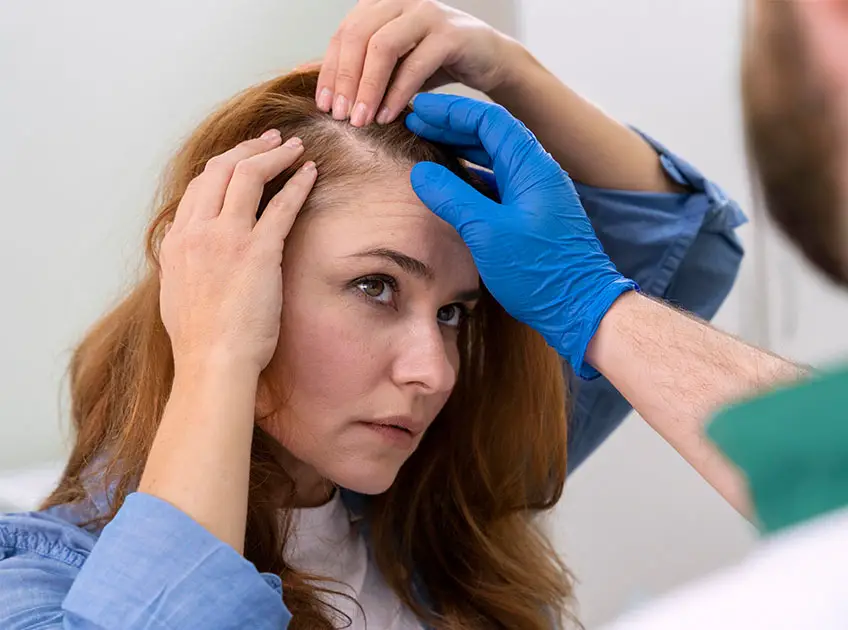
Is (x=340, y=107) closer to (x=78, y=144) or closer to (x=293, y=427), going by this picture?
(x=293, y=427)

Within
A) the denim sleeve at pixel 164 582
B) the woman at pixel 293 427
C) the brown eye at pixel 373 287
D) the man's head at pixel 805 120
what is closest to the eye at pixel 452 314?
the woman at pixel 293 427

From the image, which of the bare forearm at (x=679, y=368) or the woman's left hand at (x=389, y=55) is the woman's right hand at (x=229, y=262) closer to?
the woman's left hand at (x=389, y=55)

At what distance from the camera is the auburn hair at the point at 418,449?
99cm

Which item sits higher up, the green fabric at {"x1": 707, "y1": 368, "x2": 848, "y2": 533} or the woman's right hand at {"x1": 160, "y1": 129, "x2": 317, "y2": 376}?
the green fabric at {"x1": 707, "y1": 368, "x2": 848, "y2": 533}

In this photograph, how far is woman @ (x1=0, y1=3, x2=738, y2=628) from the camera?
740mm

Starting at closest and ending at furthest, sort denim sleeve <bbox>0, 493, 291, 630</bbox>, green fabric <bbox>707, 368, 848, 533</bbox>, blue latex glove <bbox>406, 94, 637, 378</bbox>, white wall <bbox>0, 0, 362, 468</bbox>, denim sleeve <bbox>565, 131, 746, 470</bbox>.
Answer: green fabric <bbox>707, 368, 848, 533</bbox> → denim sleeve <bbox>0, 493, 291, 630</bbox> → blue latex glove <bbox>406, 94, 637, 378</bbox> → denim sleeve <bbox>565, 131, 746, 470</bbox> → white wall <bbox>0, 0, 362, 468</bbox>

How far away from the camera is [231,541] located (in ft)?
2.46

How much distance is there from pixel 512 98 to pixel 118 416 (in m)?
0.61

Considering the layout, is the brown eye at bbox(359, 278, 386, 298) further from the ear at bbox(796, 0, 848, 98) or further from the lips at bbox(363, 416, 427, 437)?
the ear at bbox(796, 0, 848, 98)

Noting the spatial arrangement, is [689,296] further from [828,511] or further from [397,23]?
[828,511]

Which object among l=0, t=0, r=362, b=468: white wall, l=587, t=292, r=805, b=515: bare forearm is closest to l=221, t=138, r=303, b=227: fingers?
l=587, t=292, r=805, b=515: bare forearm

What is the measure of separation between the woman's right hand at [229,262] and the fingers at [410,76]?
14cm

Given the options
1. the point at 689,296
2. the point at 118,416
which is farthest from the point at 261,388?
the point at 689,296

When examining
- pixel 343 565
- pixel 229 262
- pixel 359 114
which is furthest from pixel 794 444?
pixel 343 565
